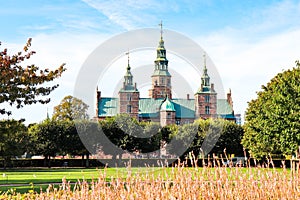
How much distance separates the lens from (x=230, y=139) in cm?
5575

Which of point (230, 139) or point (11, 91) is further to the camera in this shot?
point (230, 139)

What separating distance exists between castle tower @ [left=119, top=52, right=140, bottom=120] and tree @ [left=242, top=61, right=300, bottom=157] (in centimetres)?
4037

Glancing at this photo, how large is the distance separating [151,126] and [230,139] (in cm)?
1028

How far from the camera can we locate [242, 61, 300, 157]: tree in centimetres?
3244

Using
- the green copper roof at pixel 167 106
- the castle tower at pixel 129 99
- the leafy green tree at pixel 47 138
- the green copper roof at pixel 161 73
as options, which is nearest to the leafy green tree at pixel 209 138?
the leafy green tree at pixel 47 138

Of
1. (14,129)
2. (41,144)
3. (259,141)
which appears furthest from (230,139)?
(14,129)

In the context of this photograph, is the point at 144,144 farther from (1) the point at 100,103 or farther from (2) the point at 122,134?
(1) the point at 100,103

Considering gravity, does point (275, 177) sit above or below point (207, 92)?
below

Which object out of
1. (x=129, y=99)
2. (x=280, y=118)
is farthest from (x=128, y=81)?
(x=280, y=118)

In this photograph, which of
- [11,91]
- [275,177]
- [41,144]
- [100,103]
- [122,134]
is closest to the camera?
[275,177]

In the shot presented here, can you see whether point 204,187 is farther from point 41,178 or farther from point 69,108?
point 69,108

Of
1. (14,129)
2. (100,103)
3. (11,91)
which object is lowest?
(14,129)

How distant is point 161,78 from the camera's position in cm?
8819

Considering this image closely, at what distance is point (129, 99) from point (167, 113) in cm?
681
